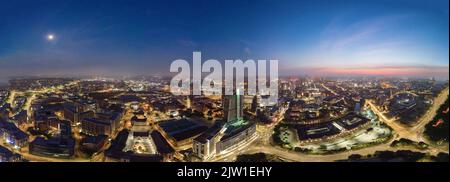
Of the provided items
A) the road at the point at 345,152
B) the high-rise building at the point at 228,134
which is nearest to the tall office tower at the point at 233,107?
the high-rise building at the point at 228,134

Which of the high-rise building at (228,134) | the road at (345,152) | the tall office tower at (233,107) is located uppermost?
the tall office tower at (233,107)

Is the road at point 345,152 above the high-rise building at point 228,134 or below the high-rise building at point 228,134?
below

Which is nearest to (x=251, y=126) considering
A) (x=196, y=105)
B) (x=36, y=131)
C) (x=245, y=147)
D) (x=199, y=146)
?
(x=245, y=147)

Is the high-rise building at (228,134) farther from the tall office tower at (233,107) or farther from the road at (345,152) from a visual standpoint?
the road at (345,152)

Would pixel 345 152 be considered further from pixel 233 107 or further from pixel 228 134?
pixel 233 107

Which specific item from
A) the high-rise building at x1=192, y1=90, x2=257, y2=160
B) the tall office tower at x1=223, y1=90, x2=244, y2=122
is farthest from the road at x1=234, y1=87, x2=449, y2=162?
the tall office tower at x1=223, y1=90, x2=244, y2=122
